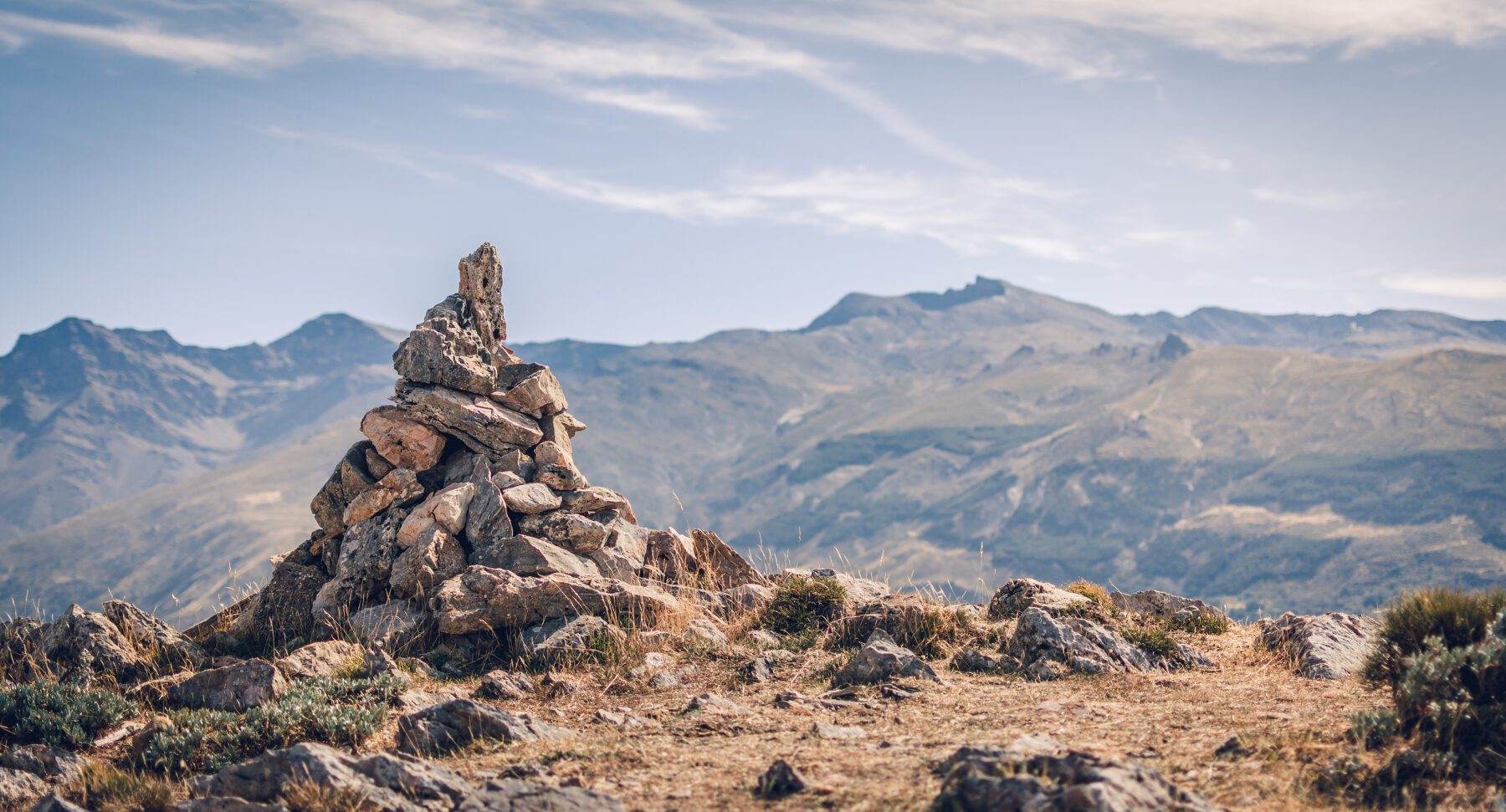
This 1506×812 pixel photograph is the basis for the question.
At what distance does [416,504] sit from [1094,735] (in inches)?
515

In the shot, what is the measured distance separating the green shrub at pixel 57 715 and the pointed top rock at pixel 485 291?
1086cm

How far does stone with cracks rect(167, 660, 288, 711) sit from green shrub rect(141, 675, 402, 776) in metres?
0.48

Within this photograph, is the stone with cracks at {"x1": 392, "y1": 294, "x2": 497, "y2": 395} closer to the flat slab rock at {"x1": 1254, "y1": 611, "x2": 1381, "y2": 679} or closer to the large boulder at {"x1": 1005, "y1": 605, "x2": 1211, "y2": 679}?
the large boulder at {"x1": 1005, "y1": 605, "x2": 1211, "y2": 679}

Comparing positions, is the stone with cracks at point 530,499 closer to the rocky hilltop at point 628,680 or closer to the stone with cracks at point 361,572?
the rocky hilltop at point 628,680

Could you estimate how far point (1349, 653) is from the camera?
15.2 m

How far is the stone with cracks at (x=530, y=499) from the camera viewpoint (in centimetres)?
1914

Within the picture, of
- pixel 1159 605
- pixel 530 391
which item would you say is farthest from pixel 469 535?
pixel 1159 605

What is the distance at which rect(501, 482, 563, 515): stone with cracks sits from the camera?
1914cm

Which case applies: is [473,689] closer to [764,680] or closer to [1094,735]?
[764,680]

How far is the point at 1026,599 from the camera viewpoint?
60.6 ft

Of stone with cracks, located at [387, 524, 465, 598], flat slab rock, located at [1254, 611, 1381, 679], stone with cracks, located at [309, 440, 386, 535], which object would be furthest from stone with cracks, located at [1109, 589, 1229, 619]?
stone with cracks, located at [309, 440, 386, 535]

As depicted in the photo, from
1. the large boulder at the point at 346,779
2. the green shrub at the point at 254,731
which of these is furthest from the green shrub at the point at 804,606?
the large boulder at the point at 346,779

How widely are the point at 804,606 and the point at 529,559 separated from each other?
15.7 feet

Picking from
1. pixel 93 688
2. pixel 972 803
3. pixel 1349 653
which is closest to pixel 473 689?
pixel 93 688
